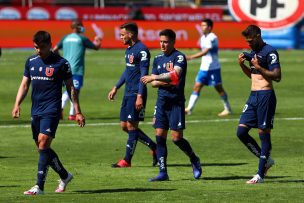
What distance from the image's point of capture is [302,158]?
64.2ft

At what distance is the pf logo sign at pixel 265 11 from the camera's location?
1505 centimetres

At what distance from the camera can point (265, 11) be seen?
15242 millimetres

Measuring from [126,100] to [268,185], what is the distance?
3949 mm

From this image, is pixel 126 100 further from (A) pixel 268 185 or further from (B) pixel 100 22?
(B) pixel 100 22

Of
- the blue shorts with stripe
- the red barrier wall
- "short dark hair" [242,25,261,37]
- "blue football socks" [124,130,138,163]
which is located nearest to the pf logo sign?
"short dark hair" [242,25,261,37]

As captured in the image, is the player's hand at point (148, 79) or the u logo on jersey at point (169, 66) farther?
the u logo on jersey at point (169, 66)

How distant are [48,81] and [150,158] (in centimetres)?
533

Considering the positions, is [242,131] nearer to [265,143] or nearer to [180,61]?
[265,143]

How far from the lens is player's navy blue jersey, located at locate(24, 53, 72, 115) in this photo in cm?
1496

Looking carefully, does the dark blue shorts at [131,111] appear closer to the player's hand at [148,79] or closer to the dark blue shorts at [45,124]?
the player's hand at [148,79]

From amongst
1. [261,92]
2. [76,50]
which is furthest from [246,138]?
[76,50]

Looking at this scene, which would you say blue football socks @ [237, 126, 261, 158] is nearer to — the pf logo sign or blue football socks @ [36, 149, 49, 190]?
the pf logo sign

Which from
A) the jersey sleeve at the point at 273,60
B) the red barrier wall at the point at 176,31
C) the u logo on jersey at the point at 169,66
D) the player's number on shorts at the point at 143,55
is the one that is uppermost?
the jersey sleeve at the point at 273,60

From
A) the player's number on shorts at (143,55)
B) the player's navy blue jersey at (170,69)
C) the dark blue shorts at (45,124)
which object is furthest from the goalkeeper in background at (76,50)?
the dark blue shorts at (45,124)
